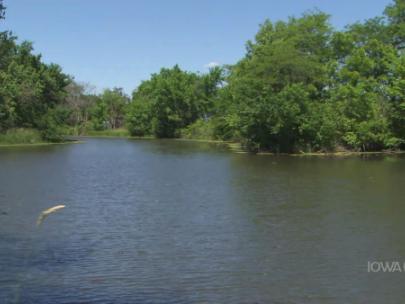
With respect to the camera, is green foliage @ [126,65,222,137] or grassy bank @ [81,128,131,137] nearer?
green foliage @ [126,65,222,137]

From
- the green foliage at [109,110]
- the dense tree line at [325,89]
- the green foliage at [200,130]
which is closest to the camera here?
the dense tree line at [325,89]

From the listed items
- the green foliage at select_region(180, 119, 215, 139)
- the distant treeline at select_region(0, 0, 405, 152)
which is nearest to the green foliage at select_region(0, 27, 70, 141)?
the distant treeline at select_region(0, 0, 405, 152)

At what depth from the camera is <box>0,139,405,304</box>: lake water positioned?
1109cm

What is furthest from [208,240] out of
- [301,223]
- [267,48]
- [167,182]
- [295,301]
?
[267,48]

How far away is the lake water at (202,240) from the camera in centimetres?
Answer: 1109

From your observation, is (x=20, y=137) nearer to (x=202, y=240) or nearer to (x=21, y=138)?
(x=21, y=138)

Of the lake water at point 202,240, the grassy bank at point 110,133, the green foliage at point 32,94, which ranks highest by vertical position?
the green foliage at point 32,94

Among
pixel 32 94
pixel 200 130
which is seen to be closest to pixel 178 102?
pixel 200 130

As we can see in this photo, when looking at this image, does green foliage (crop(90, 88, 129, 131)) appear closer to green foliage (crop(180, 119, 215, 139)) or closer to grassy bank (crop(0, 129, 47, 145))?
green foliage (crop(180, 119, 215, 139))

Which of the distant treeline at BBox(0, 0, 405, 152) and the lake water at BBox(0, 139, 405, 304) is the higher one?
the distant treeline at BBox(0, 0, 405, 152)

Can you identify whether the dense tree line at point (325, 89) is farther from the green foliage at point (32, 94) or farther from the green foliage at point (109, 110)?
the green foliage at point (109, 110)

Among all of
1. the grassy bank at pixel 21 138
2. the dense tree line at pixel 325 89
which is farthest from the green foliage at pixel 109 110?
the dense tree line at pixel 325 89

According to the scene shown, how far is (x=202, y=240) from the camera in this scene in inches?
609

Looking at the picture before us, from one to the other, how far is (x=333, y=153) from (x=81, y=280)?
44.6 meters
